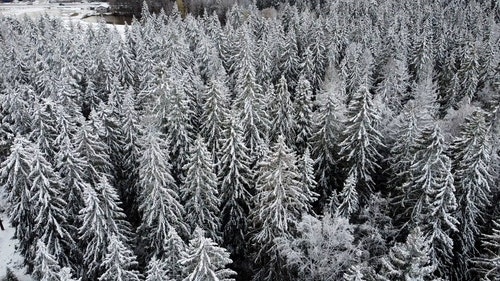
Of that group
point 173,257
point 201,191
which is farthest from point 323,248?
point 201,191

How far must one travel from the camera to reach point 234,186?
30.0m

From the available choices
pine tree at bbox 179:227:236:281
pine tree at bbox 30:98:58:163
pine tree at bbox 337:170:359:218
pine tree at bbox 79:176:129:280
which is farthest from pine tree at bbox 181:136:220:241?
pine tree at bbox 30:98:58:163

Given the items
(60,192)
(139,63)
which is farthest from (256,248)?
(139,63)

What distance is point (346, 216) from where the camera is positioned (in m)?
26.0

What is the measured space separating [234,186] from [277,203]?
19.7ft

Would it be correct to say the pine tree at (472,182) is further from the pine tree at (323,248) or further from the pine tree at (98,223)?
the pine tree at (98,223)

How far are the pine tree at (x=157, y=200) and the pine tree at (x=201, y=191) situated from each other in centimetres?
98

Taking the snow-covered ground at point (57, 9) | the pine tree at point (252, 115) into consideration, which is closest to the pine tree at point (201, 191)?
the pine tree at point (252, 115)

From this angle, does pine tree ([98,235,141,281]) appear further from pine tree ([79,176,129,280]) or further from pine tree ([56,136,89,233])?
pine tree ([56,136,89,233])

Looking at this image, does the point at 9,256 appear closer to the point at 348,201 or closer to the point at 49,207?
the point at 49,207

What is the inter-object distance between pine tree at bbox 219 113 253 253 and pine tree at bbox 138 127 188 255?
13.4ft

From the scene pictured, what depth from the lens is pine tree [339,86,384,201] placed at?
29.9 meters

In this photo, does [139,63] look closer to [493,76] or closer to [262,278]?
[262,278]

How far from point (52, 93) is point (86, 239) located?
2376 centimetres
